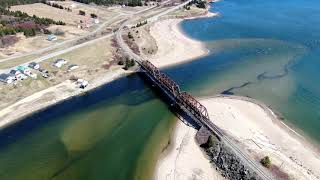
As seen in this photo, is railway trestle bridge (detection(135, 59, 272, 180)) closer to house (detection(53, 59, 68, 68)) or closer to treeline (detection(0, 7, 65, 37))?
house (detection(53, 59, 68, 68))

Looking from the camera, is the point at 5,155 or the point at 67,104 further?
the point at 67,104

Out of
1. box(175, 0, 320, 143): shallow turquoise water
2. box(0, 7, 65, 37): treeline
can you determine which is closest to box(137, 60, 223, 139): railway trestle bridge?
box(175, 0, 320, 143): shallow turquoise water

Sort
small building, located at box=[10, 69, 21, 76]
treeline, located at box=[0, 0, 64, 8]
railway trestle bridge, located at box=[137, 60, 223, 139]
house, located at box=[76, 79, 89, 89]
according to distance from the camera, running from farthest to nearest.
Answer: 1. treeline, located at box=[0, 0, 64, 8]
2. small building, located at box=[10, 69, 21, 76]
3. house, located at box=[76, 79, 89, 89]
4. railway trestle bridge, located at box=[137, 60, 223, 139]

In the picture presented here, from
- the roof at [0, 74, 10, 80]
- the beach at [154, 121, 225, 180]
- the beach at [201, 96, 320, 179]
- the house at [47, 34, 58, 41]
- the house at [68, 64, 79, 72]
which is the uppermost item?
the house at [47, 34, 58, 41]

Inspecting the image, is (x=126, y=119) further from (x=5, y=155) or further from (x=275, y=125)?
(x=275, y=125)

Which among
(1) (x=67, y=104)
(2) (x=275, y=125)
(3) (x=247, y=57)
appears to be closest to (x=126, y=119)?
(1) (x=67, y=104)

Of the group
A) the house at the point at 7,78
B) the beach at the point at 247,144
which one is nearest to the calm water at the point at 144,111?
the beach at the point at 247,144

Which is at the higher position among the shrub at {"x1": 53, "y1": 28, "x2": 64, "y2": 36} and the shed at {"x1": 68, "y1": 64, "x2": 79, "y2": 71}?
the shrub at {"x1": 53, "y1": 28, "x2": 64, "y2": 36}
